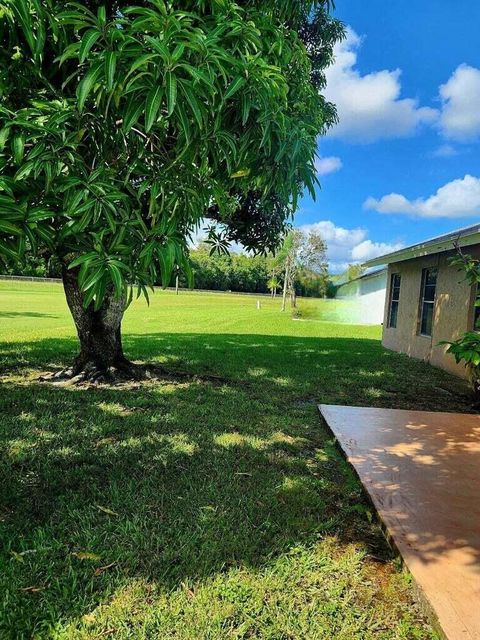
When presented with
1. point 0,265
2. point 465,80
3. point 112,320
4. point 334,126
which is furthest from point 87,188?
point 465,80

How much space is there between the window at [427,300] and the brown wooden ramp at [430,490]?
16.7 feet

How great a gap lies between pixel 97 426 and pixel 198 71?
12.8 ft

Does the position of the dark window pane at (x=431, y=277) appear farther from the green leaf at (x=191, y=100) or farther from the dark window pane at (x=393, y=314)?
the green leaf at (x=191, y=100)

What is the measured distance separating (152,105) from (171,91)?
3.0 inches

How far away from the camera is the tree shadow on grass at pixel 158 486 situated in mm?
2293

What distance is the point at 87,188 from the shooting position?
151 cm

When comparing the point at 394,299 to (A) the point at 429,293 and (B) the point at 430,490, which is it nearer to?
(A) the point at 429,293

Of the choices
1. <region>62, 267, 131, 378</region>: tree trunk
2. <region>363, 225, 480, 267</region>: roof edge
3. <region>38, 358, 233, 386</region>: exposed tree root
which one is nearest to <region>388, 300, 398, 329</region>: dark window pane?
<region>363, 225, 480, 267</region>: roof edge

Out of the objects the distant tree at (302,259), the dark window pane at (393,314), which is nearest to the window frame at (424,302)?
the dark window pane at (393,314)

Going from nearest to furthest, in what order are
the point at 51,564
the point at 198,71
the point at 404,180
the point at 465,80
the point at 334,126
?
the point at 198,71, the point at 51,564, the point at 334,126, the point at 465,80, the point at 404,180

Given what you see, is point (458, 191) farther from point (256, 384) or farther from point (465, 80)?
point (256, 384)

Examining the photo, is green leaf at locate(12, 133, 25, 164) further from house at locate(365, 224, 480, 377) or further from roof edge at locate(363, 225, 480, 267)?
house at locate(365, 224, 480, 377)

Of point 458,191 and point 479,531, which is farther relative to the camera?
point 458,191

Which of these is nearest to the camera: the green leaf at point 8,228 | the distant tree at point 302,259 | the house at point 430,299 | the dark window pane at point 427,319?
the green leaf at point 8,228
